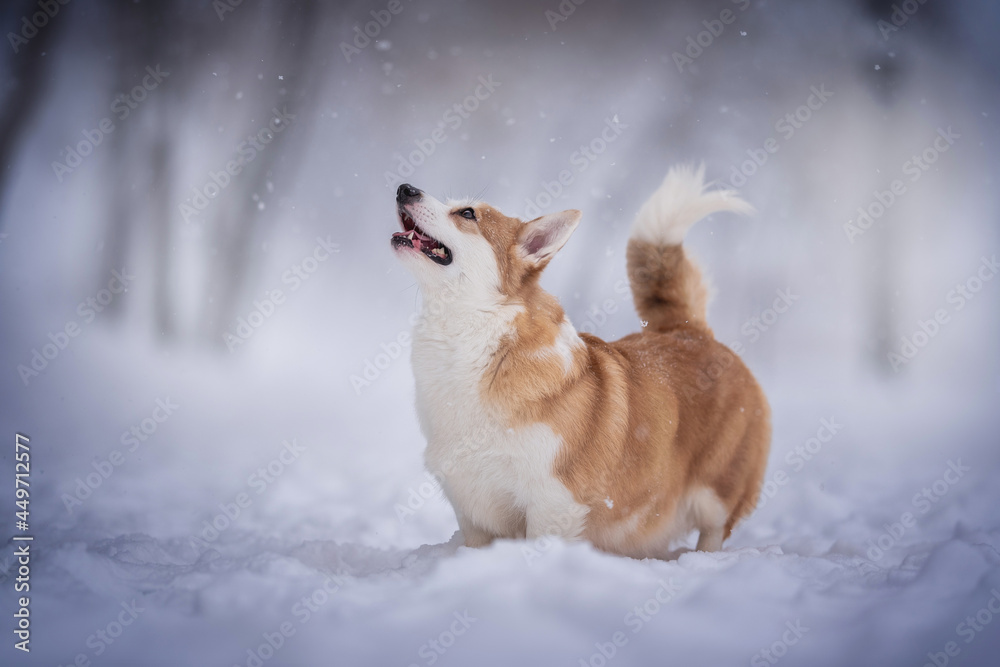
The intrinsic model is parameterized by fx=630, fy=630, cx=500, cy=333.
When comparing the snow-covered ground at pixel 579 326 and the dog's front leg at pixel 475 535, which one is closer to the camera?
the snow-covered ground at pixel 579 326

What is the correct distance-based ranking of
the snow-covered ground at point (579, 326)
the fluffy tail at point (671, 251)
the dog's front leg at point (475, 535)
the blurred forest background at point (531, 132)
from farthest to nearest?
1. the blurred forest background at point (531, 132)
2. the fluffy tail at point (671, 251)
3. the dog's front leg at point (475, 535)
4. the snow-covered ground at point (579, 326)

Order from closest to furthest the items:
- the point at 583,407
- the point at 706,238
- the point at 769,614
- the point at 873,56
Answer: the point at 769,614 → the point at 583,407 → the point at 873,56 → the point at 706,238

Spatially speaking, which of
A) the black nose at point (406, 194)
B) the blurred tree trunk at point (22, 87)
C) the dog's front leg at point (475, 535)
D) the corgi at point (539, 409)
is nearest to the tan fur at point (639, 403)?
the corgi at point (539, 409)

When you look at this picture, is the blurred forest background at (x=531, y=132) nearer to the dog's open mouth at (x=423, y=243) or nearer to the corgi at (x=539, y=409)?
the corgi at (x=539, y=409)

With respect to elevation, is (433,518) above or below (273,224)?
below

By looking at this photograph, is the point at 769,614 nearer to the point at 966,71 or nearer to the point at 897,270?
the point at 897,270

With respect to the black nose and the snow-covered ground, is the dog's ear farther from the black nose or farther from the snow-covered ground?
the snow-covered ground

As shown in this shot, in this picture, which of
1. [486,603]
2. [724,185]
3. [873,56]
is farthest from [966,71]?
[486,603]

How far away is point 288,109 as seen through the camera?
5.35 meters

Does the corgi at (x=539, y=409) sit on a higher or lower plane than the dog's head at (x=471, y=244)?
lower

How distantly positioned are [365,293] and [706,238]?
311 cm

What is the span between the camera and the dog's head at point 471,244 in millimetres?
2549

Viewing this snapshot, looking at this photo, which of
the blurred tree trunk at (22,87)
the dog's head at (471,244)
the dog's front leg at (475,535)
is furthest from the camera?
the blurred tree trunk at (22,87)

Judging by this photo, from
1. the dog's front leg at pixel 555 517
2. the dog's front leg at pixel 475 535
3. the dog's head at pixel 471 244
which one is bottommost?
the dog's front leg at pixel 475 535
